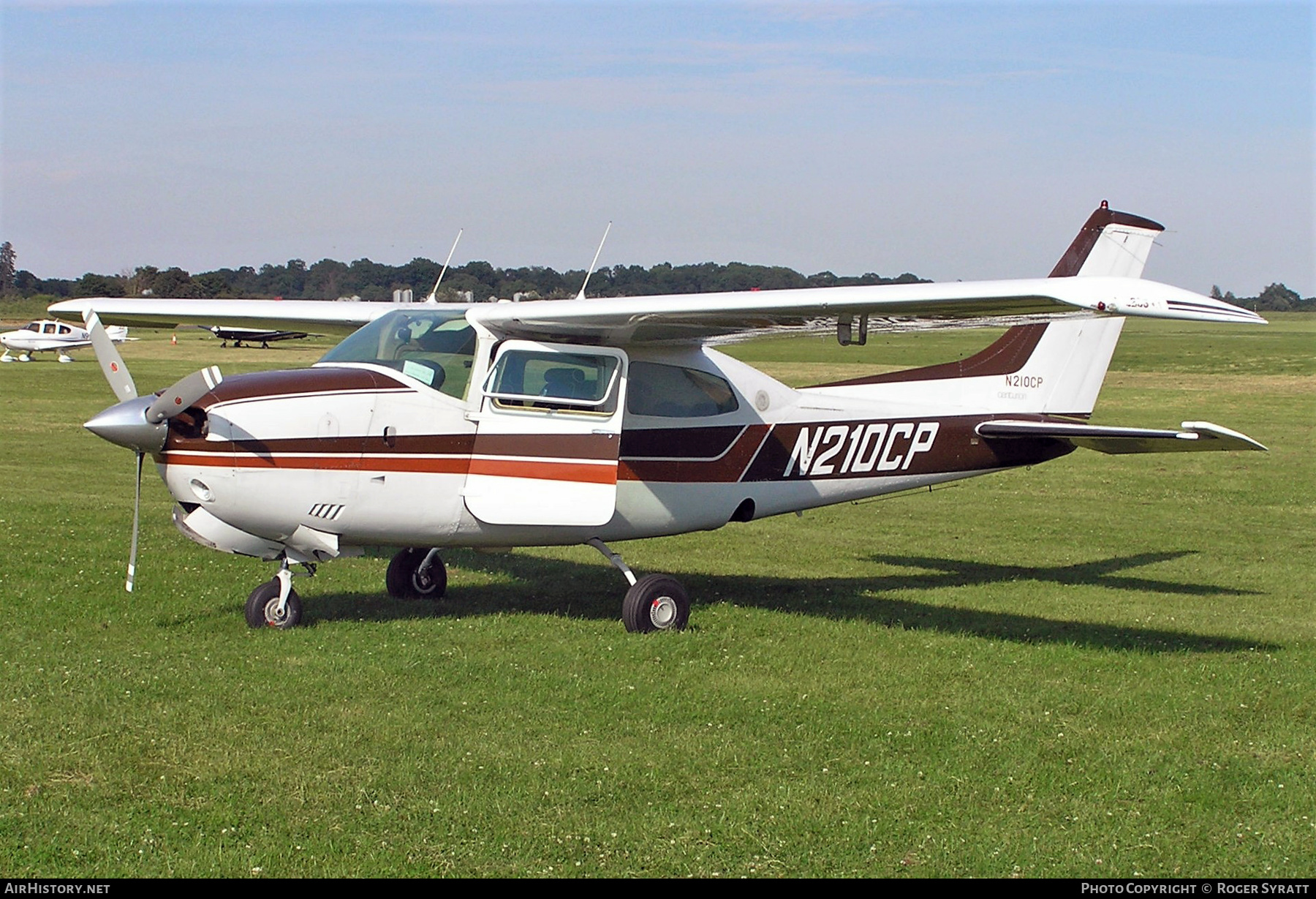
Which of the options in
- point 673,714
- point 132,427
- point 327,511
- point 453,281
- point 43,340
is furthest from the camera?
point 43,340

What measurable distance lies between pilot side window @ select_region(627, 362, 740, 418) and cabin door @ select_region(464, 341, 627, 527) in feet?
2.11

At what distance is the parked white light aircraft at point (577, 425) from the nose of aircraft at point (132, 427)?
16 millimetres

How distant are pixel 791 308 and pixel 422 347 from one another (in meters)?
2.74

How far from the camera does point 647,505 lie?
410 inches

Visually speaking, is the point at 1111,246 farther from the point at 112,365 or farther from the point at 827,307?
the point at 112,365

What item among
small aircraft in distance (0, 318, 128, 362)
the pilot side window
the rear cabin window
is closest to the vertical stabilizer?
the pilot side window

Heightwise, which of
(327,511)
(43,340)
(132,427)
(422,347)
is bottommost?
(43,340)

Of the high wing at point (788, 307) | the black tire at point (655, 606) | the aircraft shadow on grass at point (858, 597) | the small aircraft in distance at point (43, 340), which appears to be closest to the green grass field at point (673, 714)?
the aircraft shadow on grass at point (858, 597)

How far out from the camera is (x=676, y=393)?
10656mm

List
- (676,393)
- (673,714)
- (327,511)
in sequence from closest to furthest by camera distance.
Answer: (673,714)
(327,511)
(676,393)

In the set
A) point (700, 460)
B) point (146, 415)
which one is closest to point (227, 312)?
point (146, 415)

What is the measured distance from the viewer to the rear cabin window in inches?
380

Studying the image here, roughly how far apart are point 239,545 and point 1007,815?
5.58m

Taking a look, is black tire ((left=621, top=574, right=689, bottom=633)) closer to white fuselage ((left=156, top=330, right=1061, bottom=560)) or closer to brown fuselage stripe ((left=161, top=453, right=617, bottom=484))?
white fuselage ((left=156, top=330, right=1061, bottom=560))
